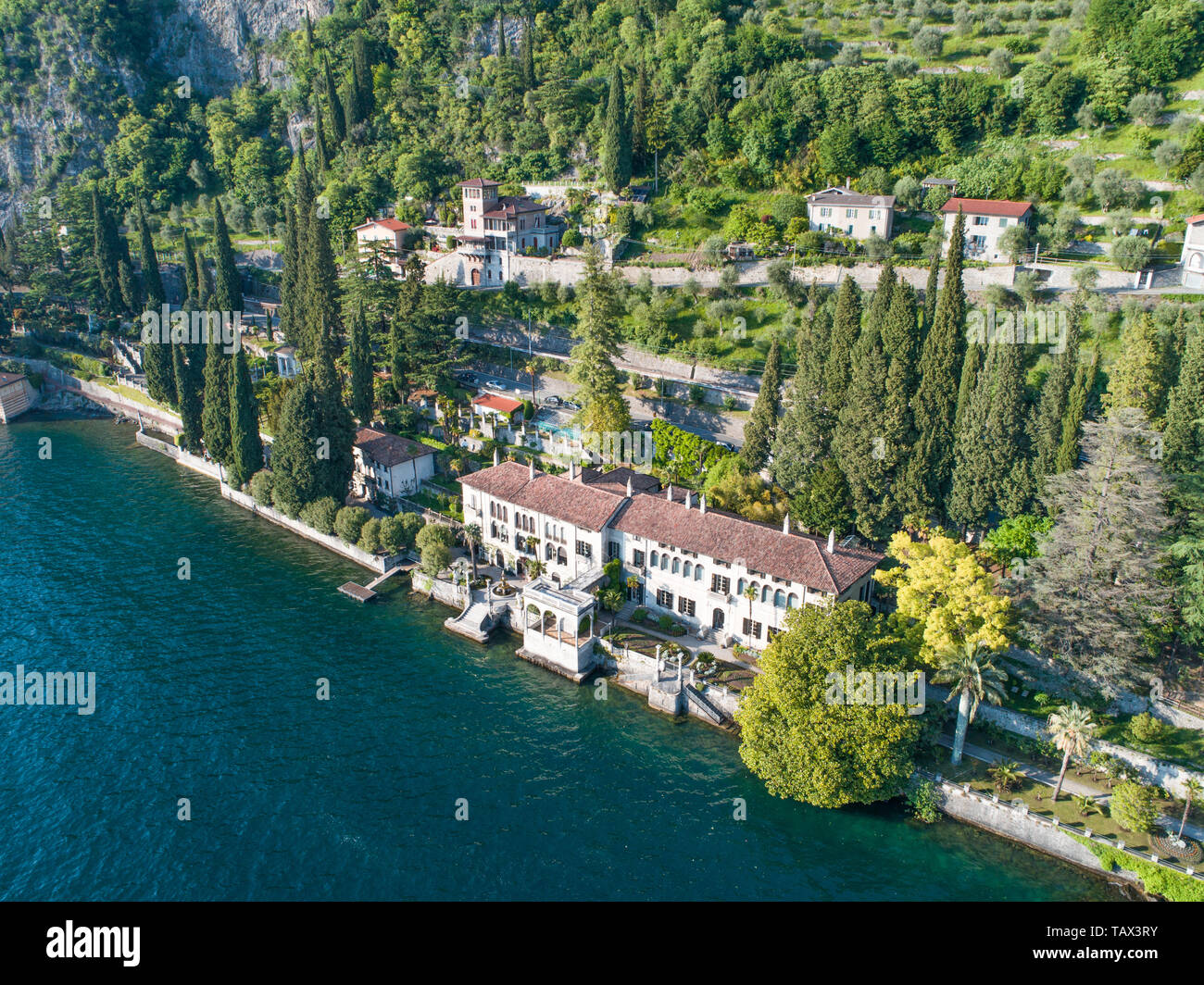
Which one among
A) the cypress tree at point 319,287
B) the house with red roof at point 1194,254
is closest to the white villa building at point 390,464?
the cypress tree at point 319,287

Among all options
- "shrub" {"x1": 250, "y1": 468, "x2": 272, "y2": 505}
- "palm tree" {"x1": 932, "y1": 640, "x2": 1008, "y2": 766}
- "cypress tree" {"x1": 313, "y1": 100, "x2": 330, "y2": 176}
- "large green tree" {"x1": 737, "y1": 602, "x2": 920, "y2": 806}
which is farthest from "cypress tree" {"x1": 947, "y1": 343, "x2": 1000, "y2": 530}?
"cypress tree" {"x1": 313, "y1": 100, "x2": 330, "y2": 176}

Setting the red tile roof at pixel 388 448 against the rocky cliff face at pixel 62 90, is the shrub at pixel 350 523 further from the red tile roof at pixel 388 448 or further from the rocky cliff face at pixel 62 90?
the rocky cliff face at pixel 62 90

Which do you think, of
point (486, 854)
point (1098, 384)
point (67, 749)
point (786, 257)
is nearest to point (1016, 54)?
point (786, 257)

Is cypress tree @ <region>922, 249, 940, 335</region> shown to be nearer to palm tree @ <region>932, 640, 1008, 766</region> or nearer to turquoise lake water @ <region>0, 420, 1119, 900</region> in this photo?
palm tree @ <region>932, 640, 1008, 766</region>

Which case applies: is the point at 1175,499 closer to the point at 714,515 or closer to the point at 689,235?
the point at 714,515

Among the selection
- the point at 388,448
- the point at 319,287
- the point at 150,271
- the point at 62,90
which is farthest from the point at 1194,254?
the point at 62,90

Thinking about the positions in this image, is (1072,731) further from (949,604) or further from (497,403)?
(497,403)
